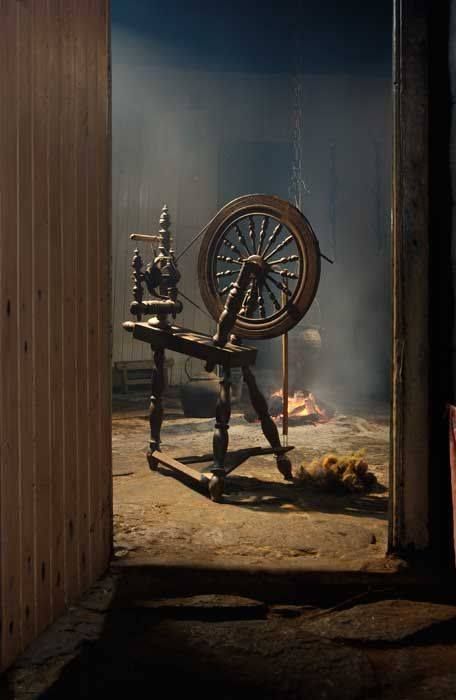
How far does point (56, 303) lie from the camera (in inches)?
110

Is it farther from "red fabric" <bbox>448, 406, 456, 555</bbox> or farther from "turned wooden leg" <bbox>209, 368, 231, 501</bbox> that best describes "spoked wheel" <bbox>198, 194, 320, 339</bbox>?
"red fabric" <bbox>448, 406, 456, 555</bbox>

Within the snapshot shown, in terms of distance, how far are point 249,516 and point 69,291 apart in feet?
6.34

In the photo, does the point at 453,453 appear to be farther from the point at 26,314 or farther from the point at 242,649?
the point at 26,314

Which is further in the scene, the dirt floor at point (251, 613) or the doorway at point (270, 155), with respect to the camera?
the doorway at point (270, 155)

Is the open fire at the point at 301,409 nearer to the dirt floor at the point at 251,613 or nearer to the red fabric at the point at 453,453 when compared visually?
the dirt floor at the point at 251,613

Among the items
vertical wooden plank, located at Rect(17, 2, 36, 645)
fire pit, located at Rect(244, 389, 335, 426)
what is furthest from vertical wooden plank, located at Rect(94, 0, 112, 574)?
fire pit, located at Rect(244, 389, 335, 426)

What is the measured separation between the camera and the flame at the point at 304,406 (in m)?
7.89

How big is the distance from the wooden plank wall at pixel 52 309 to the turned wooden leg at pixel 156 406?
74.6 inches

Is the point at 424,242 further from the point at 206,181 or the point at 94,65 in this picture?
the point at 206,181

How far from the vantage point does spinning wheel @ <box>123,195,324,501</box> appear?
15.5ft

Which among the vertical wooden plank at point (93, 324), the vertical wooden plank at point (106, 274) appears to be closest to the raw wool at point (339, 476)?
the vertical wooden plank at point (106, 274)

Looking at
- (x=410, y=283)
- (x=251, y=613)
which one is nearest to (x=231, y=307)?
(x=410, y=283)

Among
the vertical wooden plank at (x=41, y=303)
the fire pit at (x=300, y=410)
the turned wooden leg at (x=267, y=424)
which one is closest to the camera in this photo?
the vertical wooden plank at (x=41, y=303)

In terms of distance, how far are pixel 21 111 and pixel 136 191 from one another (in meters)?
8.51
